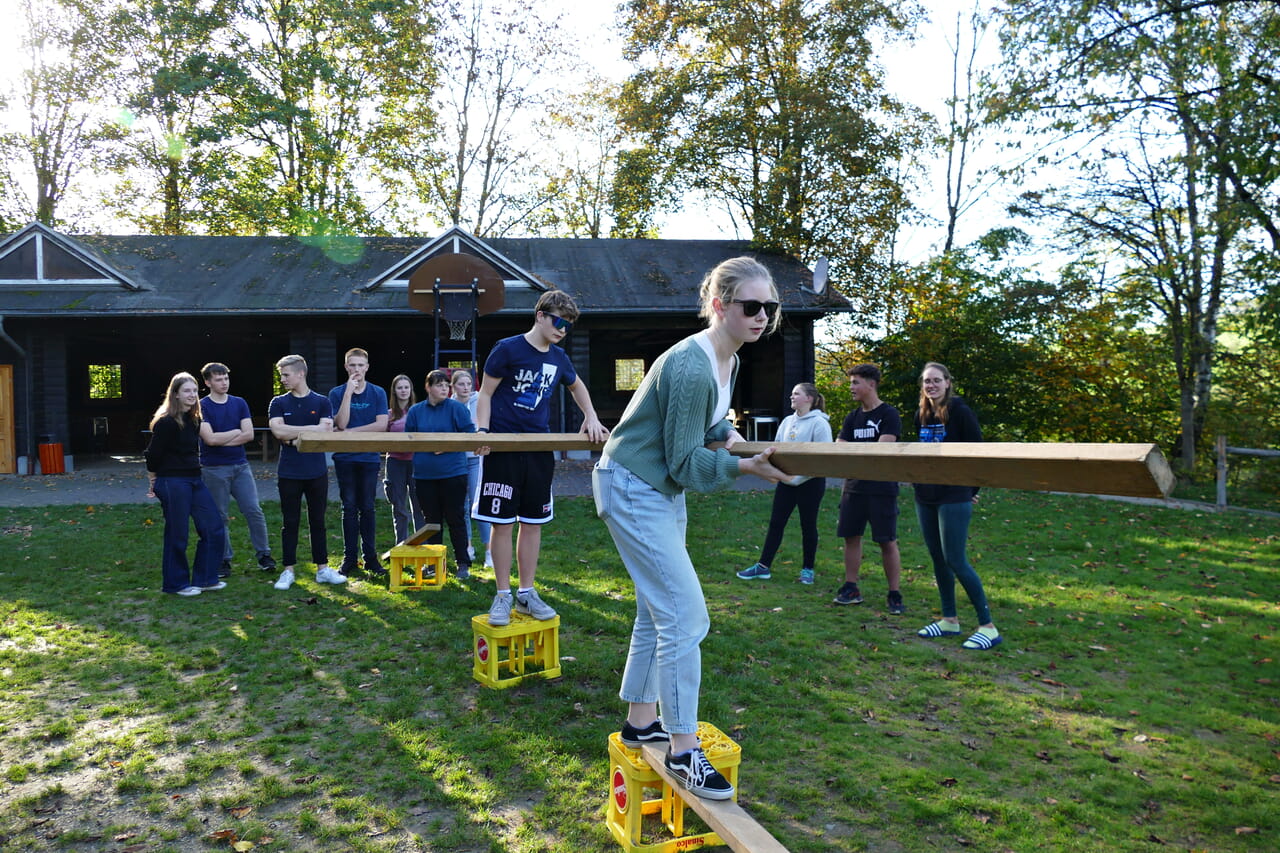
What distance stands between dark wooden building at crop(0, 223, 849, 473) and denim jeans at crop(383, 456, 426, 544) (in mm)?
8175

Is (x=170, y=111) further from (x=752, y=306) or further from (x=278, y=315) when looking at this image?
(x=752, y=306)

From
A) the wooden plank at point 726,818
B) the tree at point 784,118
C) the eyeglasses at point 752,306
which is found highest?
the tree at point 784,118

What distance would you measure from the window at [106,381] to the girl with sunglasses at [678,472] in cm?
2421

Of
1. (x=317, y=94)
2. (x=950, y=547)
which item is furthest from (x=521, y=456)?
(x=317, y=94)

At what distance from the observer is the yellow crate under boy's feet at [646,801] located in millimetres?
2961

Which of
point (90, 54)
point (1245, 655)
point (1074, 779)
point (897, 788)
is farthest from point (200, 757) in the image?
point (90, 54)

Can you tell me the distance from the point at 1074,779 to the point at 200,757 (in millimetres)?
3994

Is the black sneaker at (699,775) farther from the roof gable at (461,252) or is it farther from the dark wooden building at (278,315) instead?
the roof gable at (461,252)

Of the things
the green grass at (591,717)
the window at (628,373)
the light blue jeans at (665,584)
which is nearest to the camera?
the light blue jeans at (665,584)

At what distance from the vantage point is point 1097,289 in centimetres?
2017

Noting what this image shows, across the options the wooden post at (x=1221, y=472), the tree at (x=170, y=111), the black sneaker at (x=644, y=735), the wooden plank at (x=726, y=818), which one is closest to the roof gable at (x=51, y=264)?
the tree at (x=170, y=111)

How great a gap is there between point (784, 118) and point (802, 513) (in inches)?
877

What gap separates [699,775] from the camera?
2.82 meters

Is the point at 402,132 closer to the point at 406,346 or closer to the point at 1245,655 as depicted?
the point at 406,346
